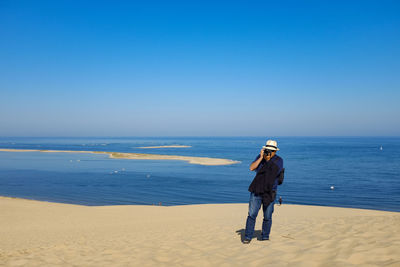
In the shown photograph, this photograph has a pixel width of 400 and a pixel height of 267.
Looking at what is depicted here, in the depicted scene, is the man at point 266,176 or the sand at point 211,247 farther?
the man at point 266,176

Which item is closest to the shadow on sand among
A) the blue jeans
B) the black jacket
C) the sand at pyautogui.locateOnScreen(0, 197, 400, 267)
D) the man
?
the sand at pyautogui.locateOnScreen(0, 197, 400, 267)

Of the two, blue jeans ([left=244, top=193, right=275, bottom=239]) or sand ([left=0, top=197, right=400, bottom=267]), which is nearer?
sand ([left=0, top=197, right=400, bottom=267])

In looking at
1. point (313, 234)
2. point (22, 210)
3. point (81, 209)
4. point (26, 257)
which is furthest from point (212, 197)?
point (26, 257)

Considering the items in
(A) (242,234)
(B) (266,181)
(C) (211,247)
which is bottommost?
(A) (242,234)

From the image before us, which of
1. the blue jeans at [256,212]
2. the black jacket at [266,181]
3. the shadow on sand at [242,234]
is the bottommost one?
the shadow on sand at [242,234]

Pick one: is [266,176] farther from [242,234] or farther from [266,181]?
[242,234]

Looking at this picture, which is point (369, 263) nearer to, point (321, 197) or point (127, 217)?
point (127, 217)

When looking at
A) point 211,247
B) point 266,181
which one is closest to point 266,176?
point 266,181

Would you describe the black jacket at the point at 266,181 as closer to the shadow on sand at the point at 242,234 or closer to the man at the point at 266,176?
the man at the point at 266,176

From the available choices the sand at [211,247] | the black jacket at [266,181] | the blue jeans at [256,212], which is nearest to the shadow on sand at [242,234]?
the sand at [211,247]

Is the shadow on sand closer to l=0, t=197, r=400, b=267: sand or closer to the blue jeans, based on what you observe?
l=0, t=197, r=400, b=267: sand

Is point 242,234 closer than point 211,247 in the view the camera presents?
No

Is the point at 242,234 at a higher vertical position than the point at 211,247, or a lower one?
lower

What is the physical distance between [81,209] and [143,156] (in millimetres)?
51206
